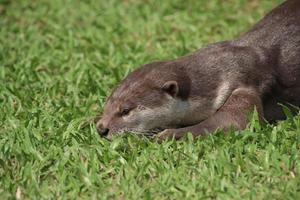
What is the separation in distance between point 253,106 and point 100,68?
2.18 meters

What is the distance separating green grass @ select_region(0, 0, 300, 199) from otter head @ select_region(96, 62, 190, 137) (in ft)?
0.61

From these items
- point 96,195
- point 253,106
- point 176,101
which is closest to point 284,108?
point 253,106

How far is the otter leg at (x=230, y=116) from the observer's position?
605 centimetres

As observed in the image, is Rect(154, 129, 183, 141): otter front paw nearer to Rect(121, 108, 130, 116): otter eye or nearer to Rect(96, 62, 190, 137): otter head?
Rect(96, 62, 190, 137): otter head

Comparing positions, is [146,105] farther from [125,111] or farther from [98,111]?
[98,111]

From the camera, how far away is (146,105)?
20.5 feet

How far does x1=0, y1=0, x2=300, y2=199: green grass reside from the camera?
5.29 meters

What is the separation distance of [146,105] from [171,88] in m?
0.26

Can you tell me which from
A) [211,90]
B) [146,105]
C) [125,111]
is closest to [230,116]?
[211,90]

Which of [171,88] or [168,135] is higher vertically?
[171,88]

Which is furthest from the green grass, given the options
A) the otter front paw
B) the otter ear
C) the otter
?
the otter ear

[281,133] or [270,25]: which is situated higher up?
[270,25]

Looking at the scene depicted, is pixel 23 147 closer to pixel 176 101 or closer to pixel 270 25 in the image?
pixel 176 101

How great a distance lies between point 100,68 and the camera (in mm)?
7832
